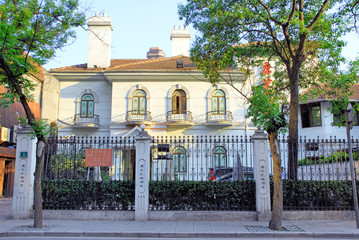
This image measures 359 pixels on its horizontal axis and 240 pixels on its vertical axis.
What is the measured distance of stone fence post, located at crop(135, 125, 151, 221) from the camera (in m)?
10.4

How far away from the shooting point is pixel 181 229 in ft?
29.6

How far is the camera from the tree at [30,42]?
29.2 ft

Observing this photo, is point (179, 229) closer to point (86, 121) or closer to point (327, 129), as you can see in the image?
point (86, 121)

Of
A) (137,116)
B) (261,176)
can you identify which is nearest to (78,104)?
(137,116)

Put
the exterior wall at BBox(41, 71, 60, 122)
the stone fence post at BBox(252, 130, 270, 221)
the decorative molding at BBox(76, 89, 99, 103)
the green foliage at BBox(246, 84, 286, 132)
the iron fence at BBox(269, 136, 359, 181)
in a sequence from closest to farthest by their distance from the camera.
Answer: the green foliage at BBox(246, 84, 286, 132)
the stone fence post at BBox(252, 130, 270, 221)
the iron fence at BBox(269, 136, 359, 181)
the decorative molding at BBox(76, 89, 99, 103)
the exterior wall at BBox(41, 71, 60, 122)

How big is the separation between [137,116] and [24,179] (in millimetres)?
12677

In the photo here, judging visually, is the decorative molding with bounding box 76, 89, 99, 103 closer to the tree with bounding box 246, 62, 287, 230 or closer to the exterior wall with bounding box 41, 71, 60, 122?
the exterior wall with bounding box 41, 71, 60, 122

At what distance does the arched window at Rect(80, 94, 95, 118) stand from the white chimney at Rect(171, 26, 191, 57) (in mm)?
8280

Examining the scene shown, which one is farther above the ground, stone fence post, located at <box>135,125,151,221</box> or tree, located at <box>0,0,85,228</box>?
tree, located at <box>0,0,85,228</box>

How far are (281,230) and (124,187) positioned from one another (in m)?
5.35

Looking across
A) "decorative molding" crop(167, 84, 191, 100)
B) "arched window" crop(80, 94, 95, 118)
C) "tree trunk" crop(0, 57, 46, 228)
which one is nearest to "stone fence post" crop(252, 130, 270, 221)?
"tree trunk" crop(0, 57, 46, 228)

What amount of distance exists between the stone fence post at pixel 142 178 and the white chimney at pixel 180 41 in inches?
698

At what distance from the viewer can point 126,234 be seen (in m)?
8.62

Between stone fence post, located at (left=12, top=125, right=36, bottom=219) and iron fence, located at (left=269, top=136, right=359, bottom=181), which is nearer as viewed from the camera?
stone fence post, located at (left=12, top=125, right=36, bottom=219)
